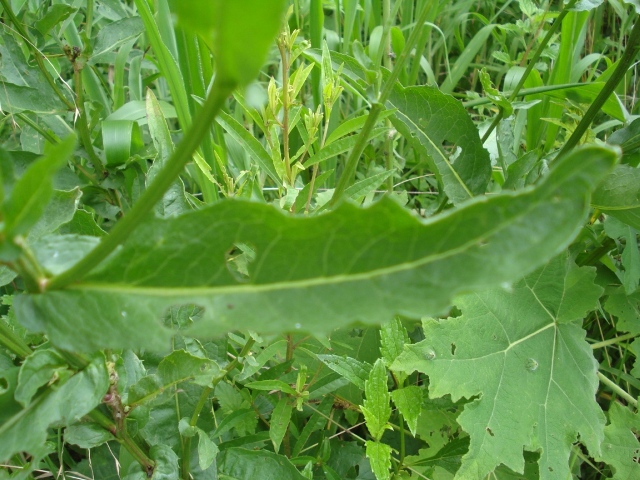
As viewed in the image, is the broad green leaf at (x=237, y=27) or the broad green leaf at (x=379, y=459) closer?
the broad green leaf at (x=237, y=27)

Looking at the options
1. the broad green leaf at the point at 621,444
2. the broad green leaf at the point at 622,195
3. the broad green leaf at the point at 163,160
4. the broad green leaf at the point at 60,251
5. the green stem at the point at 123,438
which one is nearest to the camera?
the broad green leaf at the point at 60,251

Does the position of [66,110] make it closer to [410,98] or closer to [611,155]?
[410,98]

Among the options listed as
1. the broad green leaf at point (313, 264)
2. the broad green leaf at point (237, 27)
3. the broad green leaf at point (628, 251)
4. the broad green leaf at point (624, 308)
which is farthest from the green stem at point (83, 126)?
the broad green leaf at point (624, 308)

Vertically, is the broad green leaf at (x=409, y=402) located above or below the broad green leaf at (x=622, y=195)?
below

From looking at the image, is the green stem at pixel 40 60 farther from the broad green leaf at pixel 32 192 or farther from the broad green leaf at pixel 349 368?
the broad green leaf at pixel 32 192

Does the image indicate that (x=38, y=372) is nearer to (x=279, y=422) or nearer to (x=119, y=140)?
(x=279, y=422)

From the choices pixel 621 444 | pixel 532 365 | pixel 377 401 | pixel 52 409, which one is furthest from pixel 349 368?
pixel 621 444
